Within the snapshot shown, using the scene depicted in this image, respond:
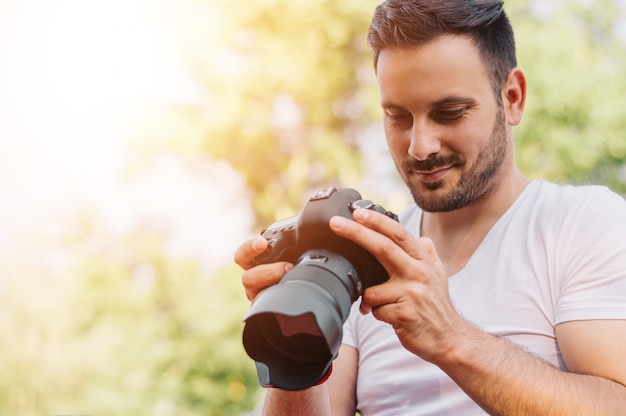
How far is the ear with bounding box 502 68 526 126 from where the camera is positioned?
136 cm

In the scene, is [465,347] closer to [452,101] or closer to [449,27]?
[452,101]

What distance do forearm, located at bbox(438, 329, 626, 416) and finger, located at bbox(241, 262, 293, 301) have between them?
0.25m

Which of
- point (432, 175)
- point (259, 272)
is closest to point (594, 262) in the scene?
point (432, 175)

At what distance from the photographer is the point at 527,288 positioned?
117 centimetres

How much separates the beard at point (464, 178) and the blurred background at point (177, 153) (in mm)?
3405

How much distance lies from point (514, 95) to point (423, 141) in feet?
0.87

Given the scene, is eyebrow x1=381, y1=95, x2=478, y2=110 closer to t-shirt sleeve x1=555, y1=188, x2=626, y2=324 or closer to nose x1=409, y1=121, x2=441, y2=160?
nose x1=409, y1=121, x2=441, y2=160

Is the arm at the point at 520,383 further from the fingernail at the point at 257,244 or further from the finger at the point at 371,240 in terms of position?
the fingernail at the point at 257,244

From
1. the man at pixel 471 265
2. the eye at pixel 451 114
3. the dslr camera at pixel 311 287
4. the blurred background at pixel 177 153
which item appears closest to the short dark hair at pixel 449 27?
the man at pixel 471 265

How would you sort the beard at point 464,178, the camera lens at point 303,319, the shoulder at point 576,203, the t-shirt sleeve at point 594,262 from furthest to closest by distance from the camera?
the beard at point 464,178
the shoulder at point 576,203
the t-shirt sleeve at point 594,262
the camera lens at point 303,319

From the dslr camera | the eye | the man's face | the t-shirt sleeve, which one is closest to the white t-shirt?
the t-shirt sleeve

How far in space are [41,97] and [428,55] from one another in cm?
436

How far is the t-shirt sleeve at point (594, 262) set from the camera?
105cm

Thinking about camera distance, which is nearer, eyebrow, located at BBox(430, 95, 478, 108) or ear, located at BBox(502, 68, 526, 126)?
eyebrow, located at BBox(430, 95, 478, 108)
